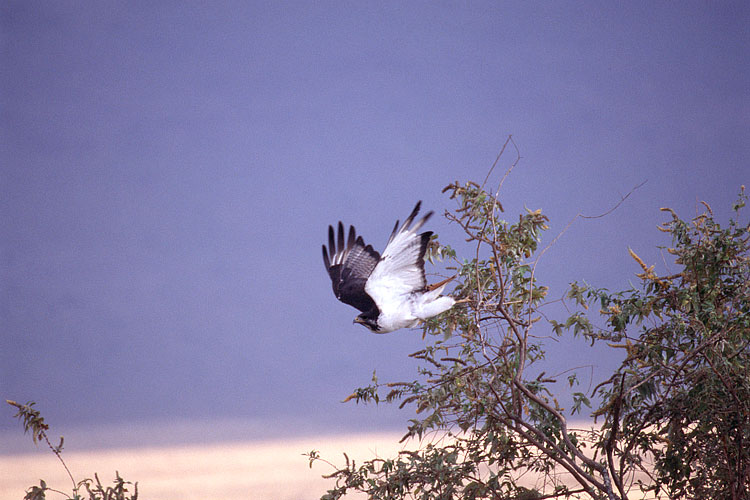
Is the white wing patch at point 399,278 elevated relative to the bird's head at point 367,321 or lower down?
elevated

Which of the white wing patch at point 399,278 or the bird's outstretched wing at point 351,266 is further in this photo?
the bird's outstretched wing at point 351,266

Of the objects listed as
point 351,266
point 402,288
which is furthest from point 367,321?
point 351,266

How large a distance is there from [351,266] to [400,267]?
3.05 ft

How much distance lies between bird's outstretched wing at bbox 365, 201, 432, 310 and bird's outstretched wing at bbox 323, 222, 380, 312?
0.16 metres

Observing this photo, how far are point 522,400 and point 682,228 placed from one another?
232cm

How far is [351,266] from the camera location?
7.22 metres

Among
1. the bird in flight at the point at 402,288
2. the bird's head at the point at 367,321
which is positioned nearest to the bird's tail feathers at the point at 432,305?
the bird in flight at the point at 402,288

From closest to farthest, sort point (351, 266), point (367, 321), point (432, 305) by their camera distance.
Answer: point (432, 305) < point (367, 321) < point (351, 266)

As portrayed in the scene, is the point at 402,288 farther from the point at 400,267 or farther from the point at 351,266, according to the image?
the point at 351,266

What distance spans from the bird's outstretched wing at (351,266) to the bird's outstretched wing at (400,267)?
0.54ft

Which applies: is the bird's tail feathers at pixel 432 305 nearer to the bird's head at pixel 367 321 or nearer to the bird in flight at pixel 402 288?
the bird in flight at pixel 402 288

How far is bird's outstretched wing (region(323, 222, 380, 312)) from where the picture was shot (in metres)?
6.91

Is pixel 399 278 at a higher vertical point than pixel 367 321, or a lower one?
higher

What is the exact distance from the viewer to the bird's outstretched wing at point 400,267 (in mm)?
6367
